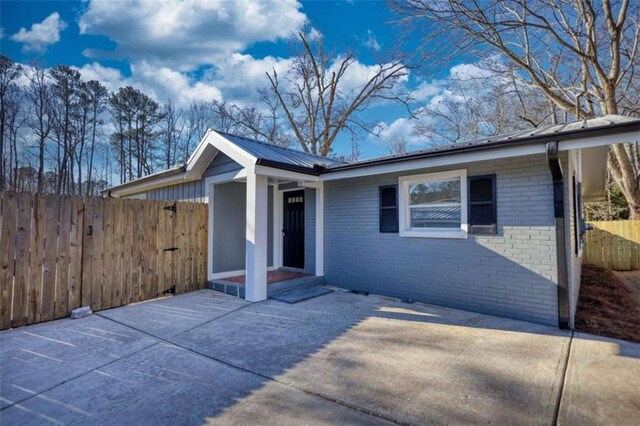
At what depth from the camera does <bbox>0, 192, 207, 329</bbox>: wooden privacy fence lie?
4574 millimetres

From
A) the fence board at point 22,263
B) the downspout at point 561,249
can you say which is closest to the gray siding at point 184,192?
the fence board at point 22,263

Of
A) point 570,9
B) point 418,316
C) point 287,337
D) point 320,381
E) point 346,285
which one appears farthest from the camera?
point 570,9

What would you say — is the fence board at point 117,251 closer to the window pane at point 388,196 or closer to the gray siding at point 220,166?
the gray siding at point 220,166

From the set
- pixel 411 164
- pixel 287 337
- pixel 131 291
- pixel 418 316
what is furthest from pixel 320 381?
pixel 131 291

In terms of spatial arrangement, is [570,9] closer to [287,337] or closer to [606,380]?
[606,380]

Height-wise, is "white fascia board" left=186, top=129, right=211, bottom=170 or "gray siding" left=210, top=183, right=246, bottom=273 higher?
"white fascia board" left=186, top=129, right=211, bottom=170

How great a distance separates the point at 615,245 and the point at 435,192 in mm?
10083

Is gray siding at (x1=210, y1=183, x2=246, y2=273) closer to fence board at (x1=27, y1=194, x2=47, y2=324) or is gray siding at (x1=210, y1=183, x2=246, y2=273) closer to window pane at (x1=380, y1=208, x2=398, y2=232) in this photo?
fence board at (x1=27, y1=194, x2=47, y2=324)

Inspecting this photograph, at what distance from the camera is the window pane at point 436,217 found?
19.0 feet

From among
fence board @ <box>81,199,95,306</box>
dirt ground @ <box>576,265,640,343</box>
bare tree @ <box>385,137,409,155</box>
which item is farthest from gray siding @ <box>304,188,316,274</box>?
bare tree @ <box>385,137,409,155</box>

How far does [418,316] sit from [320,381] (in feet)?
8.81

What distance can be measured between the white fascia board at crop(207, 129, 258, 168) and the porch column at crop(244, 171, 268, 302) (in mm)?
256

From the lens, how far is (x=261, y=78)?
20734mm

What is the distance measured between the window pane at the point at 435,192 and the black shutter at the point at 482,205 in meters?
0.31
